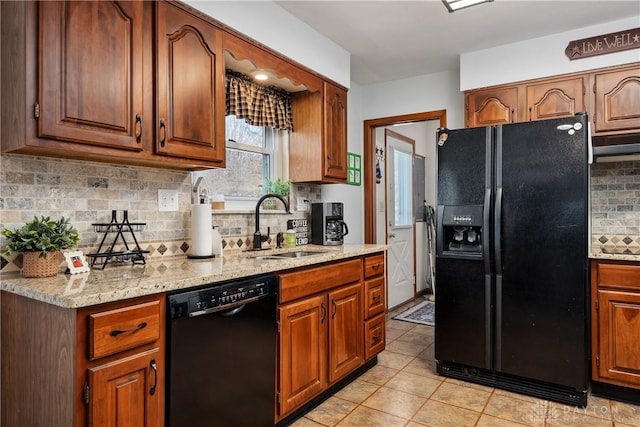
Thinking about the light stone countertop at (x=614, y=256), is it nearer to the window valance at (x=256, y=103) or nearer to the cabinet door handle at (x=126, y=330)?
the window valance at (x=256, y=103)

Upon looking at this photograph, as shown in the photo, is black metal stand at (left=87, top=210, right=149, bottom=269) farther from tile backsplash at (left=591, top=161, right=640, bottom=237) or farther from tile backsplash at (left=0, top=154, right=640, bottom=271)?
tile backsplash at (left=591, top=161, right=640, bottom=237)

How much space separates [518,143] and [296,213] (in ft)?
5.52

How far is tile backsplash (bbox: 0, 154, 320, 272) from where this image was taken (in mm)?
1654

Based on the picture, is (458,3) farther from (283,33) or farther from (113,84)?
(113,84)

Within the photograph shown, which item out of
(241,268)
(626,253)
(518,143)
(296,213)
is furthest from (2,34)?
(626,253)

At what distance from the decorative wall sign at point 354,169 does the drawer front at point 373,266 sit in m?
1.19

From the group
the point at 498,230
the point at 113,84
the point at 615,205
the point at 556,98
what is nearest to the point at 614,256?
the point at 498,230

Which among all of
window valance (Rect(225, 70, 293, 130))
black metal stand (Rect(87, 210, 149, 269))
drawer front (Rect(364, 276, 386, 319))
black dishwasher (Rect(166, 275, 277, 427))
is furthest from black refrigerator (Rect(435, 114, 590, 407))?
black metal stand (Rect(87, 210, 149, 269))

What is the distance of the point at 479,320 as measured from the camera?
2.65 meters

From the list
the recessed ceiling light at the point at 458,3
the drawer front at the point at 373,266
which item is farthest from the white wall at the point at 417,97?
the drawer front at the point at 373,266

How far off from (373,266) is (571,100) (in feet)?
6.20

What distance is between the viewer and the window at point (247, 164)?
268cm

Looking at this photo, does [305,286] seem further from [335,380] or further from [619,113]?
[619,113]

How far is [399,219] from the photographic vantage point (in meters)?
4.94
